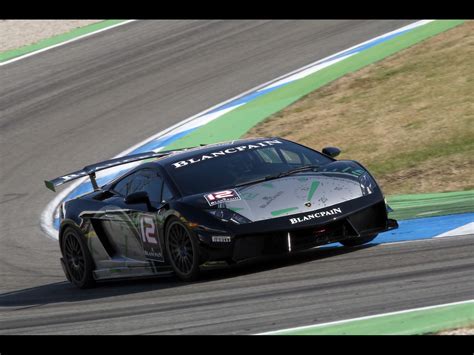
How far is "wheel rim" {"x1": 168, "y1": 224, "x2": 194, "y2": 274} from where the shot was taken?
8586mm

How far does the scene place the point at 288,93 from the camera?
1827cm

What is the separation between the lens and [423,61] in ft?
57.4

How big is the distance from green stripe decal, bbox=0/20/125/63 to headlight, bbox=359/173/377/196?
1713 centimetres

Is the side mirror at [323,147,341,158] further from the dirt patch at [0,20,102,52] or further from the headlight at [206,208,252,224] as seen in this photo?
the dirt patch at [0,20,102,52]

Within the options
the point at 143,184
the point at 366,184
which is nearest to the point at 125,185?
the point at 143,184

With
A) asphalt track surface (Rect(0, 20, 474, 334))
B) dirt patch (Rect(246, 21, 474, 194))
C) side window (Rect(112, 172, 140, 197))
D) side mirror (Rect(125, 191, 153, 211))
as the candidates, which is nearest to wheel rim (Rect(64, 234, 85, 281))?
asphalt track surface (Rect(0, 20, 474, 334))

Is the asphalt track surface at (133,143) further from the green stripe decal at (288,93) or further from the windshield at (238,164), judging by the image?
the green stripe decal at (288,93)

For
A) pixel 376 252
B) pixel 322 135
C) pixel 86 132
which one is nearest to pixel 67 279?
pixel 376 252

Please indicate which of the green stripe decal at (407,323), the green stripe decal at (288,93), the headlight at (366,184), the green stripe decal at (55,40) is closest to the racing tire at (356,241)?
the headlight at (366,184)

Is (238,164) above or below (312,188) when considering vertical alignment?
above

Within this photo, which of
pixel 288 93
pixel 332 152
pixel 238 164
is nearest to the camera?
pixel 238 164

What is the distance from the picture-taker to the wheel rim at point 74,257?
34.3 ft

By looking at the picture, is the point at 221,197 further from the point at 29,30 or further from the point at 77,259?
the point at 29,30

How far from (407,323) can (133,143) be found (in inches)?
483
